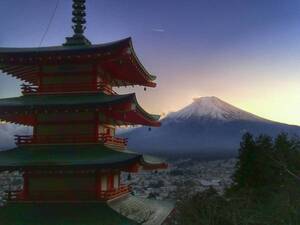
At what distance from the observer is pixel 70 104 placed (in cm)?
1617

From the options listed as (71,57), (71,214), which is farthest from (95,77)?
(71,214)

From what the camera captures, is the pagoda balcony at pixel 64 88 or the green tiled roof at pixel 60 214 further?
the pagoda balcony at pixel 64 88

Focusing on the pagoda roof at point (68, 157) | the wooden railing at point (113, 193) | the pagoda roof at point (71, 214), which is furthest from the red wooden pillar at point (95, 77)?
the pagoda roof at point (71, 214)

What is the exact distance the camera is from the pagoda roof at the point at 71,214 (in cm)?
1512

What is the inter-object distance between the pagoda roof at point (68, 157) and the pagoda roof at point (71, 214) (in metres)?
1.41

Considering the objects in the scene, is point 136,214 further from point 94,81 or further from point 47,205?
point 94,81

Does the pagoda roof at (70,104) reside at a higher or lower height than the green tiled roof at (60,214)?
higher

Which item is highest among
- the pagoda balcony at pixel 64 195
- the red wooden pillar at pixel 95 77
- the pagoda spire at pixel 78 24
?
the pagoda spire at pixel 78 24

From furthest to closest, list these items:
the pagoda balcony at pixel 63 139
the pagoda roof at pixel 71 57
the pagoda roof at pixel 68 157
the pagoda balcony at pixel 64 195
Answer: the pagoda balcony at pixel 63 139, the pagoda roof at pixel 71 57, the pagoda balcony at pixel 64 195, the pagoda roof at pixel 68 157

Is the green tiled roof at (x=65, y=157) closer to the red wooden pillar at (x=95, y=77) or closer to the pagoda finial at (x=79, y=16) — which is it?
the red wooden pillar at (x=95, y=77)

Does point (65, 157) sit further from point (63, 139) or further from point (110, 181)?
point (110, 181)

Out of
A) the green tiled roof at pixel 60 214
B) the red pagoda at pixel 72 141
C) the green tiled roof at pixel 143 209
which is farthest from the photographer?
the green tiled roof at pixel 143 209

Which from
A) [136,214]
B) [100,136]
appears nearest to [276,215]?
[136,214]

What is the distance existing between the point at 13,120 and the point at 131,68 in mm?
5107
